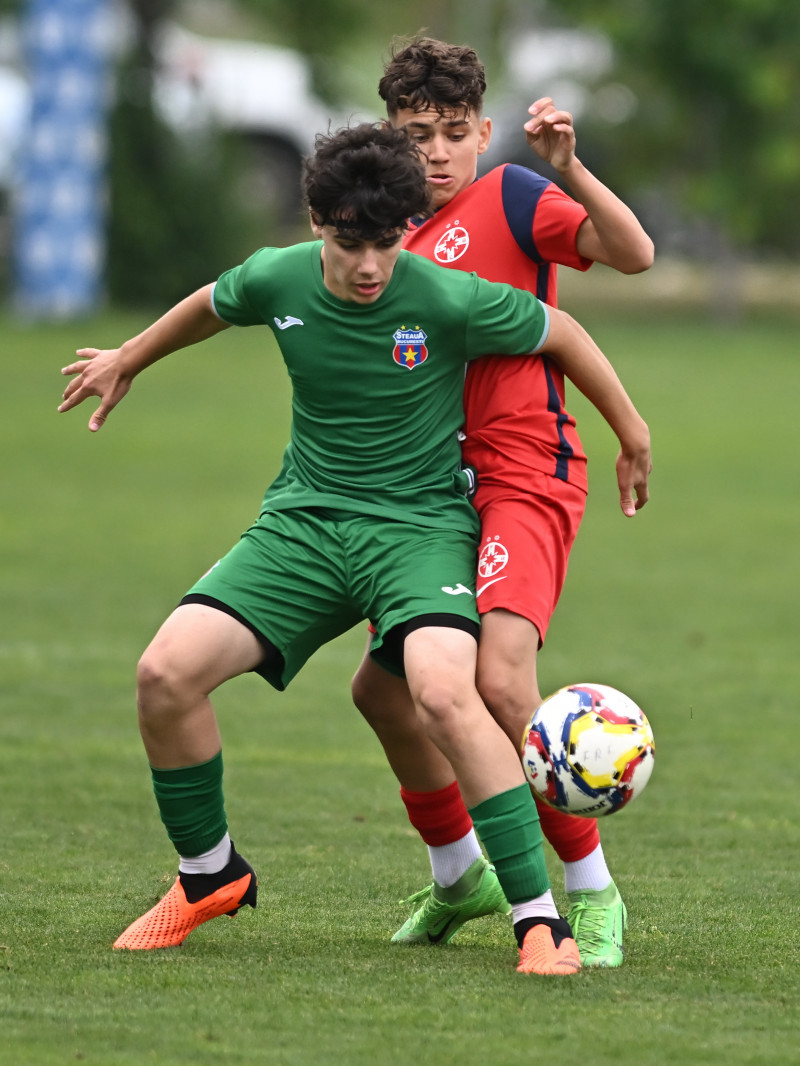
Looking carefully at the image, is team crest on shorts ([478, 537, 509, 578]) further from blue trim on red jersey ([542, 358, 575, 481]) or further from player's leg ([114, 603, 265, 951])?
player's leg ([114, 603, 265, 951])

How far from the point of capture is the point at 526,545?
15.5 feet

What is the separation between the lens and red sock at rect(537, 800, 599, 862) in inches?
191

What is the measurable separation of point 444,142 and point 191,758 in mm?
1798

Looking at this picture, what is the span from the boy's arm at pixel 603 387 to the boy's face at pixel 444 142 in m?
Answer: 0.50

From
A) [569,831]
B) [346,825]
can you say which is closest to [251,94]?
[346,825]

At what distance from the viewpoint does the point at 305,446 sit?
4887 millimetres

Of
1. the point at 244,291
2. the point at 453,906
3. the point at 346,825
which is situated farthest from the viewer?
the point at 346,825

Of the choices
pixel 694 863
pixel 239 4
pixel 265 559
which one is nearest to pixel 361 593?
pixel 265 559

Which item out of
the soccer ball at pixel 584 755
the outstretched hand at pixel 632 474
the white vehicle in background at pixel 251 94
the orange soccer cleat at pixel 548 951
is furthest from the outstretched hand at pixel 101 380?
the white vehicle in background at pixel 251 94

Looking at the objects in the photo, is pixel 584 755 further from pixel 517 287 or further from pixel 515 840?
pixel 517 287

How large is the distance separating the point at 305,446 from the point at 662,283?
34.4m

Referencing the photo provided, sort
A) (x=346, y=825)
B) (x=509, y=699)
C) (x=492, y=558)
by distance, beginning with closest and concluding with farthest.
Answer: (x=509, y=699) → (x=492, y=558) → (x=346, y=825)

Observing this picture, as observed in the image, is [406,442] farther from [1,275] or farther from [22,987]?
[1,275]

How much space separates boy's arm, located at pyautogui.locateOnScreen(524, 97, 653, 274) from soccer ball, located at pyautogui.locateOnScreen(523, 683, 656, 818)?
3.81 ft
